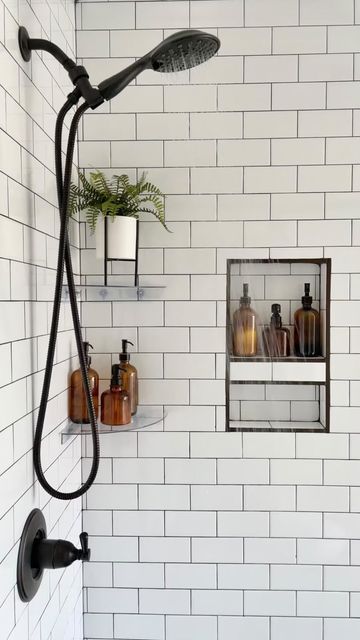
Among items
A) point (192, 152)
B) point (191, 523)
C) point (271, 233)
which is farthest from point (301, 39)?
point (191, 523)

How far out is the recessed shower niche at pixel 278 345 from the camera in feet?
4.78

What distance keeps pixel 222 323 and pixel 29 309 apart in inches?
24.3

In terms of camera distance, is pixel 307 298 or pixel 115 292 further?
pixel 307 298

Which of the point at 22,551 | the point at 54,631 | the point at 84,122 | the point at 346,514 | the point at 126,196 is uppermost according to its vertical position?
the point at 84,122

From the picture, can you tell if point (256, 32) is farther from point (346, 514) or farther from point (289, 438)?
point (346, 514)

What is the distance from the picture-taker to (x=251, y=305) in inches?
58.6

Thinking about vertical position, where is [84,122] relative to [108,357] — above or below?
above

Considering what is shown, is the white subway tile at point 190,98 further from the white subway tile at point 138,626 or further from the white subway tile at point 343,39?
the white subway tile at point 138,626

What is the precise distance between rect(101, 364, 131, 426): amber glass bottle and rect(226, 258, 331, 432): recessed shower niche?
334 millimetres

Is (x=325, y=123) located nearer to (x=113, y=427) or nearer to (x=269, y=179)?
(x=269, y=179)

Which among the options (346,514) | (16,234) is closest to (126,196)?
(16,234)

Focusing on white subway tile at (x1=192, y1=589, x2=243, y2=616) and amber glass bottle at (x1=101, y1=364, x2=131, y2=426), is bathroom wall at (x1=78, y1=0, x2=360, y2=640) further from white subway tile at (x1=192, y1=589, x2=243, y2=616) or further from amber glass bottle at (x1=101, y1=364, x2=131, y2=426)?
amber glass bottle at (x1=101, y1=364, x2=131, y2=426)

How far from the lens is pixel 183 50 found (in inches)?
38.3

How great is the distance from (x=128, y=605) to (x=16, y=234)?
1.21 m
